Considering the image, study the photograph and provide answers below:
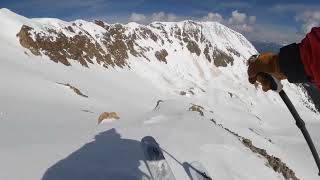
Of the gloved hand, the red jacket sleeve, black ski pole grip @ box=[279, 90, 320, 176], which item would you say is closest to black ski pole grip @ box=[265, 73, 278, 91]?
the gloved hand

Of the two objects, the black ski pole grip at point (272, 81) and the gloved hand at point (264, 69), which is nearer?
the gloved hand at point (264, 69)

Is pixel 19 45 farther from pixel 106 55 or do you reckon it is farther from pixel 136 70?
pixel 136 70

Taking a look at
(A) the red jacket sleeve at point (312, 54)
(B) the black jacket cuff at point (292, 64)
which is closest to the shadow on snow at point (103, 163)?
(B) the black jacket cuff at point (292, 64)

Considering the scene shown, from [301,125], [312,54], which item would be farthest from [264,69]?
[312,54]

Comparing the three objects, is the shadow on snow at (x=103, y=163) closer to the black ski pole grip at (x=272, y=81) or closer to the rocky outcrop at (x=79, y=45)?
the black ski pole grip at (x=272, y=81)

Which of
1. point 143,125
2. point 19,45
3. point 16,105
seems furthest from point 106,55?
point 143,125

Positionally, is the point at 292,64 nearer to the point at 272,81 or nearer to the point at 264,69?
the point at 264,69

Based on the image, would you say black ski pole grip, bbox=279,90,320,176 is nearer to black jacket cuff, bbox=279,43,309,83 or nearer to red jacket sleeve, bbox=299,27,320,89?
black jacket cuff, bbox=279,43,309,83
